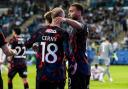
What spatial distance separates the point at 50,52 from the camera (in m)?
11.3

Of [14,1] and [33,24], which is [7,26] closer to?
[33,24]

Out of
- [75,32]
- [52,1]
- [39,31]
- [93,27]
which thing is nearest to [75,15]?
[75,32]

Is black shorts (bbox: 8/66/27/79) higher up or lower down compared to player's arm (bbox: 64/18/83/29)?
lower down

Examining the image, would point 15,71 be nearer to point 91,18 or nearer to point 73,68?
point 73,68

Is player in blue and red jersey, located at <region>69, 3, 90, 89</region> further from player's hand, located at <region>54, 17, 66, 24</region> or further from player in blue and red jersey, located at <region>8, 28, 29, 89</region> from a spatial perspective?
player in blue and red jersey, located at <region>8, 28, 29, 89</region>

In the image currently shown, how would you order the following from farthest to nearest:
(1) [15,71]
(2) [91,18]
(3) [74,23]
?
(2) [91,18], (1) [15,71], (3) [74,23]

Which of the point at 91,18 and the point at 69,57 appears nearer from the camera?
the point at 69,57

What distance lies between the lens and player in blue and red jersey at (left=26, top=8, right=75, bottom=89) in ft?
37.1

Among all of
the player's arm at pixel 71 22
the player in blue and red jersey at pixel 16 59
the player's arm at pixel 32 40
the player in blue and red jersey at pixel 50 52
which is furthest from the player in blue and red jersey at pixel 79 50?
the player in blue and red jersey at pixel 16 59

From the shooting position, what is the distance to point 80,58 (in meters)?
12.4

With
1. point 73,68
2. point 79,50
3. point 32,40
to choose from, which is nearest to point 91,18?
point 79,50

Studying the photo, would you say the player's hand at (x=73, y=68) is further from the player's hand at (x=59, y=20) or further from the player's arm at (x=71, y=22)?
the player's hand at (x=59, y=20)

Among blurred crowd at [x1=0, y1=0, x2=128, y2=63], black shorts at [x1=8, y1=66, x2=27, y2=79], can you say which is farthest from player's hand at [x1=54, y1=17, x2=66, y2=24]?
blurred crowd at [x1=0, y1=0, x2=128, y2=63]

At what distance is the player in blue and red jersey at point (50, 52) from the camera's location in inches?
445
